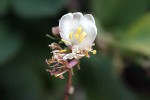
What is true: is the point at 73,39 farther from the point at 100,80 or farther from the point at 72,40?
the point at 100,80

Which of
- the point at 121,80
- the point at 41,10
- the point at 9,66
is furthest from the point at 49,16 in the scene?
the point at 121,80

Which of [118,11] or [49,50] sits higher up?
[118,11]

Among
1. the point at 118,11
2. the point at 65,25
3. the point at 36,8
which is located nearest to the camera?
the point at 65,25

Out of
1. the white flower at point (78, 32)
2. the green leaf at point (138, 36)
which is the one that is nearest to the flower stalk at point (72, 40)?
the white flower at point (78, 32)

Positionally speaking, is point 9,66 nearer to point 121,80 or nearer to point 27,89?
point 27,89

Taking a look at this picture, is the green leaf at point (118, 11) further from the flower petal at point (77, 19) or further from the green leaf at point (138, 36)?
the flower petal at point (77, 19)

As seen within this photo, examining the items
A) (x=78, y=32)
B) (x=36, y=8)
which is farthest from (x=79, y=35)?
(x=36, y=8)

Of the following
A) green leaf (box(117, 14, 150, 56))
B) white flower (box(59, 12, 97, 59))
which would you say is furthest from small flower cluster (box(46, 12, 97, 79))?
green leaf (box(117, 14, 150, 56))

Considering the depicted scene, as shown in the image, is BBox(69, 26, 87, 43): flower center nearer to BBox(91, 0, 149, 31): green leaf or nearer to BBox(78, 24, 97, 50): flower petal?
BBox(78, 24, 97, 50): flower petal
